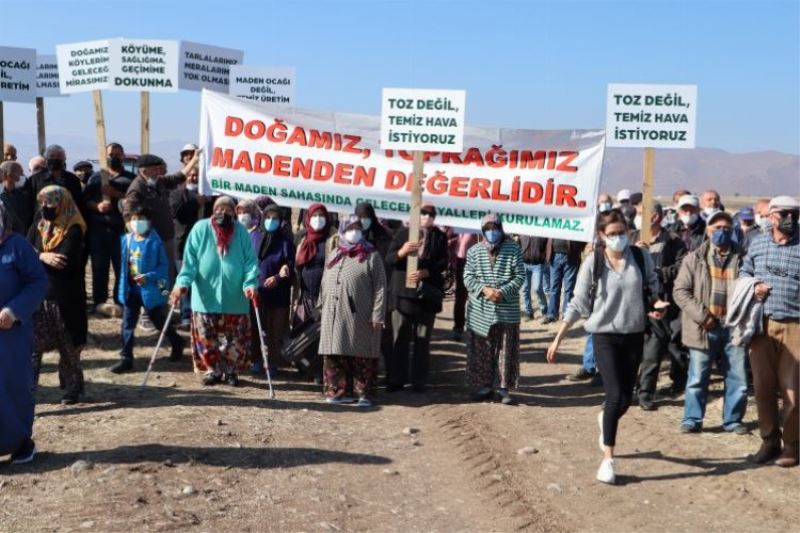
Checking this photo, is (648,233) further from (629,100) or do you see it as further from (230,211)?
(230,211)

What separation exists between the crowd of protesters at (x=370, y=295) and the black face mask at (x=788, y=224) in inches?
0.6

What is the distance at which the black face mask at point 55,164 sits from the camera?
1089 centimetres

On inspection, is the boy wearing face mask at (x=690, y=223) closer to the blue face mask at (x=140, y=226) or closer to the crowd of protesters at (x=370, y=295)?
the crowd of protesters at (x=370, y=295)

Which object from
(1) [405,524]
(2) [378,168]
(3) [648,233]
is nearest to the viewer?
(1) [405,524]

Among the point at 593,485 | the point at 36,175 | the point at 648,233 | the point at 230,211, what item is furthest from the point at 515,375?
the point at 36,175

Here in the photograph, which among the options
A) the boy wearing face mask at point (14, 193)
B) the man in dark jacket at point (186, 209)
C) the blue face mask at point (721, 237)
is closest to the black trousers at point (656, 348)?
the blue face mask at point (721, 237)

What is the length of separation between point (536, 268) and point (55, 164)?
7.68 metres

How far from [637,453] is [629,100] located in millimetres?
3620

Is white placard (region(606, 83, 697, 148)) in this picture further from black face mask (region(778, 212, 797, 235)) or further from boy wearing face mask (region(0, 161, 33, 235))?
boy wearing face mask (region(0, 161, 33, 235))

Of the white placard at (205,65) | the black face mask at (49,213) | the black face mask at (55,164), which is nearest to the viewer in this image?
the black face mask at (49,213)

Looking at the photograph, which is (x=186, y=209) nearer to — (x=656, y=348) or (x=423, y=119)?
(x=423, y=119)

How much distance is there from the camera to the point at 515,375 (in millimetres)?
9734

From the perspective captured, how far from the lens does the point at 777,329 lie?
7.64 meters

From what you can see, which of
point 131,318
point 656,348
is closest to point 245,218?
point 131,318
